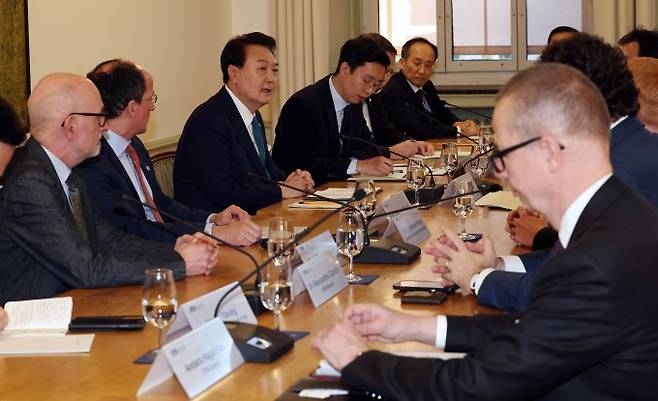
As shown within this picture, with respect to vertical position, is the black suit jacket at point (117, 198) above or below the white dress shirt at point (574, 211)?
below

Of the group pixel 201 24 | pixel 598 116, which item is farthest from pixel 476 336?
pixel 201 24

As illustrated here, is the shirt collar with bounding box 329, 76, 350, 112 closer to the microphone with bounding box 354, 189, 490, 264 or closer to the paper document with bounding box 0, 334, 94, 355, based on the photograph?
the microphone with bounding box 354, 189, 490, 264

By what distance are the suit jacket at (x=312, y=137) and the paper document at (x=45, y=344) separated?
3143 millimetres

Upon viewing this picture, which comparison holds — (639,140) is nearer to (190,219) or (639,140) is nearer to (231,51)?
(190,219)

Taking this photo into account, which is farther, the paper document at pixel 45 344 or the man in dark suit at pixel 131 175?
the man in dark suit at pixel 131 175

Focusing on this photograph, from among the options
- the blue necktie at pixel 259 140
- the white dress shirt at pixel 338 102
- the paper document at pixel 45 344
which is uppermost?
the white dress shirt at pixel 338 102

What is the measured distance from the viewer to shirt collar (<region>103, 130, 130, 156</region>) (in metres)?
4.18

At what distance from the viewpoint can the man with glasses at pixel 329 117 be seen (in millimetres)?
5672

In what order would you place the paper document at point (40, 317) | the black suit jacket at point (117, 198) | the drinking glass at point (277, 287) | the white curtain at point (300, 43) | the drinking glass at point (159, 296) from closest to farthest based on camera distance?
1. the drinking glass at point (159, 296)
2. the drinking glass at point (277, 287)
3. the paper document at point (40, 317)
4. the black suit jacket at point (117, 198)
5. the white curtain at point (300, 43)

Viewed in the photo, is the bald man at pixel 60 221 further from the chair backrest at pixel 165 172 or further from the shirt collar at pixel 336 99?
the shirt collar at pixel 336 99

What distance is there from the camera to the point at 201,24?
7375 mm

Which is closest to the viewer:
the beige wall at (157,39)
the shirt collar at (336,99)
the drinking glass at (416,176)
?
the drinking glass at (416,176)

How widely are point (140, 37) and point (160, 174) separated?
5.28 feet

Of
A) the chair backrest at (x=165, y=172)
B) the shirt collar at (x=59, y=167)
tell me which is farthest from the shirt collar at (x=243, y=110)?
the shirt collar at (x=59, y=167)
